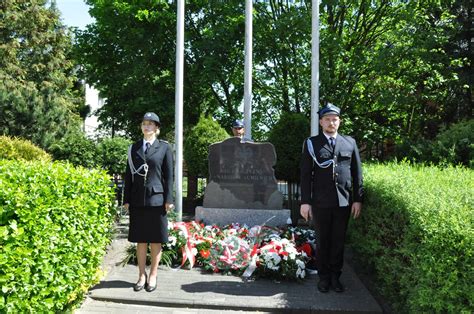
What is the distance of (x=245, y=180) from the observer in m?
7.74

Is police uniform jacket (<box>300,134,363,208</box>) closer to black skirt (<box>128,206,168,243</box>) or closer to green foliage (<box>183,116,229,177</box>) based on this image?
black skirt (<box>128,206,168,243</box>)

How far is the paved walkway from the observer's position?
173 inches

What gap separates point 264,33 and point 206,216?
21.7 ft

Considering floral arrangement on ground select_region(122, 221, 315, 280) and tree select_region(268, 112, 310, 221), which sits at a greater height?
tree select_region(268, 112, 310, 221)

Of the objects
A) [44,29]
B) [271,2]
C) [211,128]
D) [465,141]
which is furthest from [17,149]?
[44,29]

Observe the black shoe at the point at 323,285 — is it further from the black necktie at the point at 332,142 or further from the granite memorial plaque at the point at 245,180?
the granite memorial plaque at the point at 245,180

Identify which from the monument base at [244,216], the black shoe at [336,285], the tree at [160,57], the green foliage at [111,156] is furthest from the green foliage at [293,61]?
the black shoe at [336,285]

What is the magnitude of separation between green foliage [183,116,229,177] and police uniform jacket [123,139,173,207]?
18.8ft

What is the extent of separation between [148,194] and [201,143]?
601 centimetres

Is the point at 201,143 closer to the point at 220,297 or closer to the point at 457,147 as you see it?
the point at 457,147

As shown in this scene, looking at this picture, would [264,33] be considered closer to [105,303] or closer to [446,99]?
[446,99]

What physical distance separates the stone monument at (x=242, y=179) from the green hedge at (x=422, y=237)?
2563mm

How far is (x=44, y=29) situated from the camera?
893 inches

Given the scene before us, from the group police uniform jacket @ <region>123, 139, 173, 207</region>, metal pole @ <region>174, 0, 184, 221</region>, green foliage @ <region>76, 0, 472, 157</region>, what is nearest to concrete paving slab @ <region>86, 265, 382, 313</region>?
police uniform jacket @ <region>123, 139, 173, 207</region>
